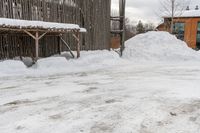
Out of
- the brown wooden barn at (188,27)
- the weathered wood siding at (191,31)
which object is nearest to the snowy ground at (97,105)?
the weathered wood siding at (191,31)

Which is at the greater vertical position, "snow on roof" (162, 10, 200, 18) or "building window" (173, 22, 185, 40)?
"snow on roof" (162, 10, 200, 18)

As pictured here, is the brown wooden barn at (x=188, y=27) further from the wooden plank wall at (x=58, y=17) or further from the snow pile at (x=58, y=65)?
the snow pile at (x=58, y=65)

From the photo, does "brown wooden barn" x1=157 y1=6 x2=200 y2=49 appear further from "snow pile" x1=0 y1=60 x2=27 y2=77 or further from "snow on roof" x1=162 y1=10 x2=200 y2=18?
"snow pile" x1=0 y1=60 x2=27 y2=77

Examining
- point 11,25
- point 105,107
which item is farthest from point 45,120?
point 11,25

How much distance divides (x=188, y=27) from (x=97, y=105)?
40.7m

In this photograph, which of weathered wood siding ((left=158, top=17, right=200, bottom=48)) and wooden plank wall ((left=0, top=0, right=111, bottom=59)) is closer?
wooden plank wall ((left=0, top=0, right=111, bottom=59))

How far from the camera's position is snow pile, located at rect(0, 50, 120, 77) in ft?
42.4

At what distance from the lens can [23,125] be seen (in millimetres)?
5648

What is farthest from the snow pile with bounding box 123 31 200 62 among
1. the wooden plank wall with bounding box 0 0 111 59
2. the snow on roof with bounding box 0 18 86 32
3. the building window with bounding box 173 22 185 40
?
the building window with bounding box 173 22 185 40

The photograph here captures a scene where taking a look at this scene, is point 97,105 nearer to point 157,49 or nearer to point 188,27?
point 157,49

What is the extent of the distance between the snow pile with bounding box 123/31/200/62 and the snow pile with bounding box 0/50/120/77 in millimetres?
3583

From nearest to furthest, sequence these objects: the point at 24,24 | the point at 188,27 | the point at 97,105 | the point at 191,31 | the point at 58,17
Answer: the point at 97,105, the point at 24,24, the point at 58,17, the point at 191,31, the point at 188,27

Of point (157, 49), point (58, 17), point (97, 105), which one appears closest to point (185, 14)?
point (157, 49)

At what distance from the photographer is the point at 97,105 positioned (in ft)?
23.9
